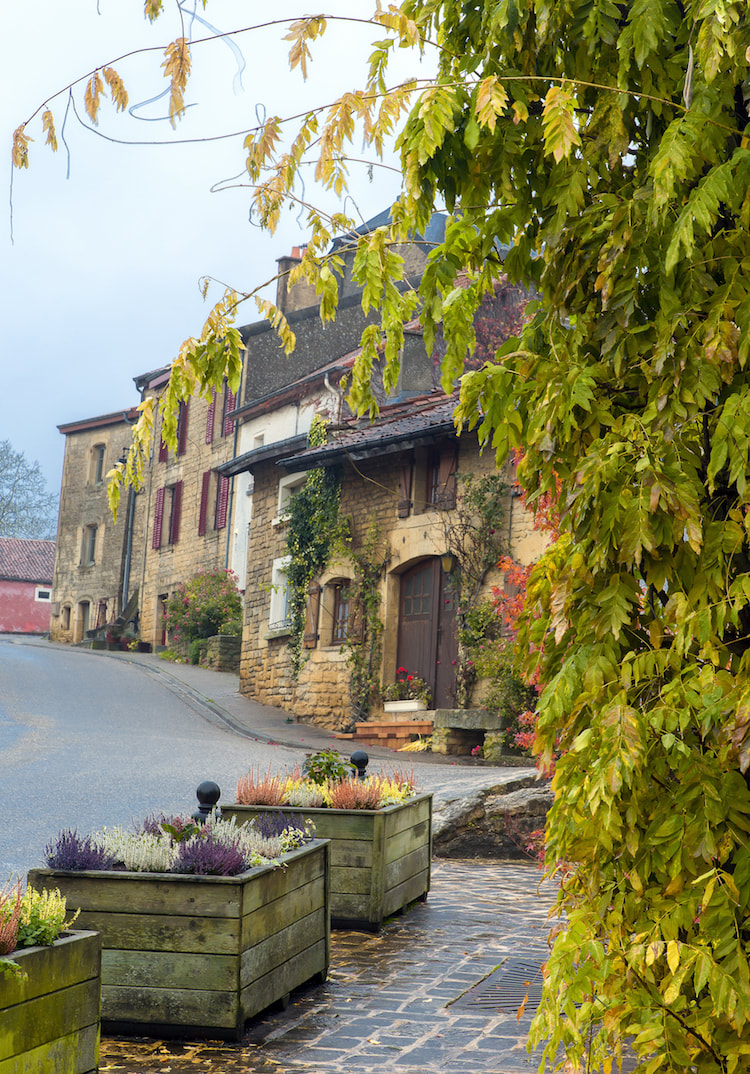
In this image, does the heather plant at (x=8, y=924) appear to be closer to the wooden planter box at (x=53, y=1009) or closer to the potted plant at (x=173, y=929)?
the wooden planter box at (x=53, y=1009)

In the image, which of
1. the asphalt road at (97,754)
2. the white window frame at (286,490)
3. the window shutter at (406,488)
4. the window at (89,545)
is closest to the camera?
the asphalt road at (97,754)

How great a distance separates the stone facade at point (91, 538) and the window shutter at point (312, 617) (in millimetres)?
17910

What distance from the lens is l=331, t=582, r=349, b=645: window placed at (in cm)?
1948

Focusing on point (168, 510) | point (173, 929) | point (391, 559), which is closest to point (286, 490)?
point (391, 559)

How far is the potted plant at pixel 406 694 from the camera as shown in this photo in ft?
57.5

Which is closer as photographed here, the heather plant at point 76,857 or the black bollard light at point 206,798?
the heather plant at point 76,857

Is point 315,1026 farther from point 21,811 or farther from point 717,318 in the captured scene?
point 21,811

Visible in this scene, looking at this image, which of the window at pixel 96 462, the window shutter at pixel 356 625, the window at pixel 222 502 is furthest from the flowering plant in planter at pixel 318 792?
the window at pixel 96 462

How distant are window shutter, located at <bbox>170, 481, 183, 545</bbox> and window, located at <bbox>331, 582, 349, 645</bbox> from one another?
15234 mm

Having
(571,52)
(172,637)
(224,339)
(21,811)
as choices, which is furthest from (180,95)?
(172,637)

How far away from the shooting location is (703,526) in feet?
8.66

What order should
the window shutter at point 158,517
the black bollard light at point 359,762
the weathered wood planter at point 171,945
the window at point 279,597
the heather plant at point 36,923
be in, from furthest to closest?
the window shutter at point 158,517, the window at point 279,597, the black bollard light at point 359,762, the weathered wood planter at point 171,945, the heather plant at point 36,923

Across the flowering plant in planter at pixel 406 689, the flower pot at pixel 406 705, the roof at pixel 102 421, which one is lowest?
the flower pot at pixel 406 705

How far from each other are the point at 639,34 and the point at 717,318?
0.74 metres
